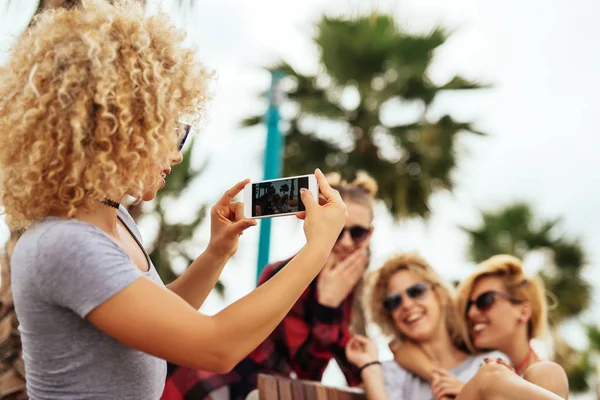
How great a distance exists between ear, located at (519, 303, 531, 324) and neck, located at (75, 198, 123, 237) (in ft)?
8.17

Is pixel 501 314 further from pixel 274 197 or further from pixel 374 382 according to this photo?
pixel 274 197

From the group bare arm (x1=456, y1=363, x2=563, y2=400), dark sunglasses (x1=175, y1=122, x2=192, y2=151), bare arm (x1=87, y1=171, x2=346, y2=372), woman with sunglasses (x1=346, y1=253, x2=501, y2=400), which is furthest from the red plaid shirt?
bare arm (x1=87, y1=171, x2=346, y2=372)

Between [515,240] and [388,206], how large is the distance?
609 centimetres

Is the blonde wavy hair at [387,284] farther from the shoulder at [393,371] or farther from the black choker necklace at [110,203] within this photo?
the black choker necklace at [110,203]

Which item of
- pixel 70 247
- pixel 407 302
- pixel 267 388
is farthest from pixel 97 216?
pixel 407 302

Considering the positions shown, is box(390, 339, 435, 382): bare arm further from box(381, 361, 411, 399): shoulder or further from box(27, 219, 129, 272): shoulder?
box(27, 219, 129, 272): shoulder

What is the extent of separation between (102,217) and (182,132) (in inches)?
10.3

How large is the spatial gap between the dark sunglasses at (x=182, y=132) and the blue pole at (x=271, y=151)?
3500 millimetres

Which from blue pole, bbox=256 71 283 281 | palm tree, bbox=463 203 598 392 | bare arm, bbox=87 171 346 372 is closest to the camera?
bare arm, bbox=87 171 346 372

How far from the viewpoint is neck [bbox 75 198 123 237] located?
1256 mm

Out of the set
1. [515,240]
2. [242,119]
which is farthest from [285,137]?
[515,240]

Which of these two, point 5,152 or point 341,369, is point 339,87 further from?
point 5,152

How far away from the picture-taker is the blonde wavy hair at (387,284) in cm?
355

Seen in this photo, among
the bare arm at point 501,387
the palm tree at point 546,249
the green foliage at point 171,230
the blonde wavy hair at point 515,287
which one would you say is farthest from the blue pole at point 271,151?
the palm tree at point 546,249
